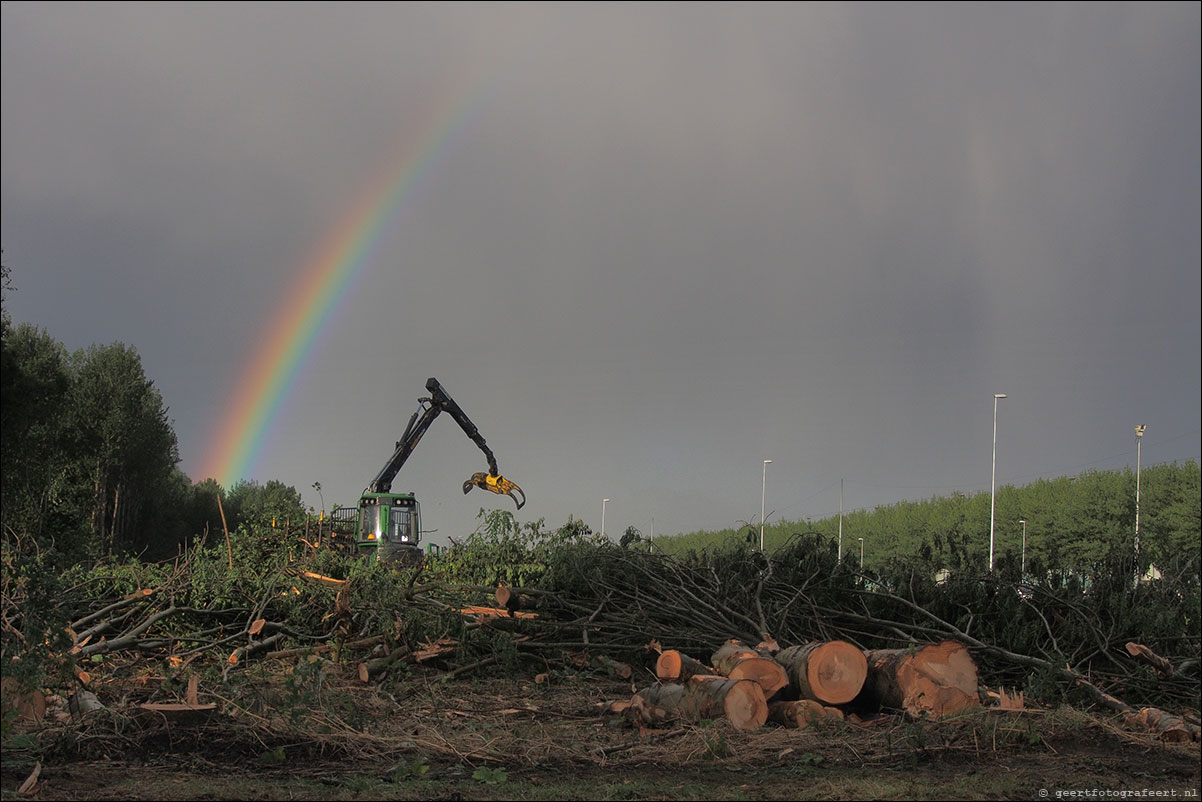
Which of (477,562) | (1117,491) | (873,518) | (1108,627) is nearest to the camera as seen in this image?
(1108,627)

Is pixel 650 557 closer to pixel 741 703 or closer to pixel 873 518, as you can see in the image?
pixel 741 703

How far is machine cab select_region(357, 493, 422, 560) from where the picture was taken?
2377cm

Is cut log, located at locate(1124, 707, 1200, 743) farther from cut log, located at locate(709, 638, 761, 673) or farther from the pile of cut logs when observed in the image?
cut log, located at locate(709, 638, 761, 673)

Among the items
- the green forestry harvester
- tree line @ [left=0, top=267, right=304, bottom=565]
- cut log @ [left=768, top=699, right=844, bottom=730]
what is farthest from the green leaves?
tree line @ [left=0, top=267, right=304, bottom=565]

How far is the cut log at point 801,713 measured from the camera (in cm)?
872

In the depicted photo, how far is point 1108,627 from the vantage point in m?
10.7

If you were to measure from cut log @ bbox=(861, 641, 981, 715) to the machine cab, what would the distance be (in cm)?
1587

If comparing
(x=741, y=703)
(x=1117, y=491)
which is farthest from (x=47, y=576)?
(x=1117, y=491)

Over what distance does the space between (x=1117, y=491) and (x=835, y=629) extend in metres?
41.6

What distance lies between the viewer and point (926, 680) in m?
8.98

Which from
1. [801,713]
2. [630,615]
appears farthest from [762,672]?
[630,615]

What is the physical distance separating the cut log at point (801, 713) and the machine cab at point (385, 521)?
1570 cm

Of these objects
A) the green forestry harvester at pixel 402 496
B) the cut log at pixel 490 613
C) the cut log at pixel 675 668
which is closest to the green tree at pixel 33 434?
the green forestry harvester at pixel 402 496

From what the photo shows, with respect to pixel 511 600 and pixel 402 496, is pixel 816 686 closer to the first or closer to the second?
pixel 511 600
